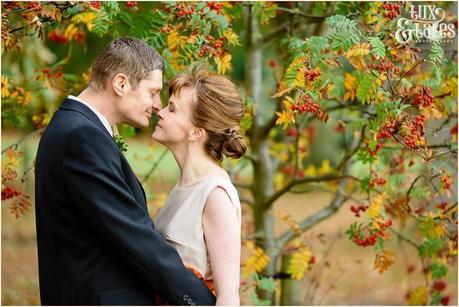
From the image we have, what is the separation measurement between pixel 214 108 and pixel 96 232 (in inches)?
27.0

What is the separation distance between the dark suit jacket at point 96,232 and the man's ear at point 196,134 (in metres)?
0.35

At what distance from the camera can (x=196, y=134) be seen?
3162 mm

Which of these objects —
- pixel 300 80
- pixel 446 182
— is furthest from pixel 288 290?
pixel 300 80

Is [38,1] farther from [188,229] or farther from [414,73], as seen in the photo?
[414,73]

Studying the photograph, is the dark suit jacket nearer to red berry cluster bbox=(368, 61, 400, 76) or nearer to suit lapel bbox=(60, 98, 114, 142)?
suit lapel bbox=(60, 98, 114, 142)

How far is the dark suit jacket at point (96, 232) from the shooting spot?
108 inches

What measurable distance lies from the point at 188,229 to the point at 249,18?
2.72m

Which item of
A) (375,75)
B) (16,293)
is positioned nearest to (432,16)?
(375,75)

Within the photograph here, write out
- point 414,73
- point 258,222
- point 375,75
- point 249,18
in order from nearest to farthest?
point 375,75
point 414,73
point 249,18
point 258,222

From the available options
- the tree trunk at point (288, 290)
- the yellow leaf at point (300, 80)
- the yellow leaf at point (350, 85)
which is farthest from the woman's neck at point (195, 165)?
the tree trunk at point (288, 290)

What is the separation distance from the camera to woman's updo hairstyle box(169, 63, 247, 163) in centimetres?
314

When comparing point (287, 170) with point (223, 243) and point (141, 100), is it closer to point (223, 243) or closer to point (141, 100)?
point (141, 100)

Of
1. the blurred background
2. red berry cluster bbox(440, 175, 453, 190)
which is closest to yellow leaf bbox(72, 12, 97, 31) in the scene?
the blurred background

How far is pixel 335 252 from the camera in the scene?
458 inches
